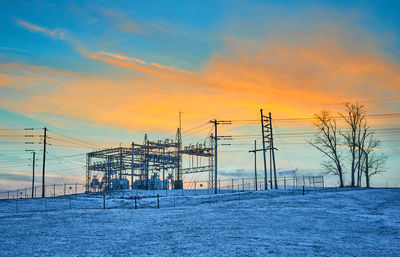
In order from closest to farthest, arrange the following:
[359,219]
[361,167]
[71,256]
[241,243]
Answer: [71,256]
[241,243]
[359,219]
[361,167]

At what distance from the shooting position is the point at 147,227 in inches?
828

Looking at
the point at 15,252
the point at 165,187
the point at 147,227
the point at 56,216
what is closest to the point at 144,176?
the point at 165,187

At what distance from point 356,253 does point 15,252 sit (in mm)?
13588

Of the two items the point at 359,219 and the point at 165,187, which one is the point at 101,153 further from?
the point at 359,219

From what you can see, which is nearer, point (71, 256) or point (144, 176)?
point (71, 256)

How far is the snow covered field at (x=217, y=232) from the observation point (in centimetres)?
1492

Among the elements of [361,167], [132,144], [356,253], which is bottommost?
[356,253]

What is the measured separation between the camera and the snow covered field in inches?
587

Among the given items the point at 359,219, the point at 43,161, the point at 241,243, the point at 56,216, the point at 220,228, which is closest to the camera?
the point at 241,243

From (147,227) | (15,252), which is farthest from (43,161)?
(15,252)

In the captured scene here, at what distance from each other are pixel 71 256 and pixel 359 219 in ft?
56.5

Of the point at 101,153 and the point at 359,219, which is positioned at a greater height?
the point at 101,153

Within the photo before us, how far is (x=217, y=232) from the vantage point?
61.2 feet

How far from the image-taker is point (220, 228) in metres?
19.8
